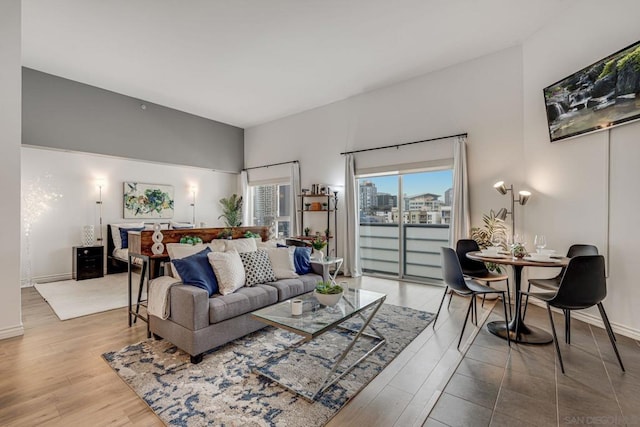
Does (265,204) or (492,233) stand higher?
(265,204)

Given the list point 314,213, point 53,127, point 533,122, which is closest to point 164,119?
point 53,127

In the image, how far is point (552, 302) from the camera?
2.38m

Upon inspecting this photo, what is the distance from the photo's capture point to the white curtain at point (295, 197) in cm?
657

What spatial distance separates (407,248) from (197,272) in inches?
149

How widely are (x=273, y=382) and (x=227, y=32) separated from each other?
3.98m

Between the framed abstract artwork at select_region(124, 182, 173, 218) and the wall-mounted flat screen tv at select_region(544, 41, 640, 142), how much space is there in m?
7.28

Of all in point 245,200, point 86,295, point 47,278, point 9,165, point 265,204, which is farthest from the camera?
point 245,200

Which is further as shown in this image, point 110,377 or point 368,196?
point 368,196

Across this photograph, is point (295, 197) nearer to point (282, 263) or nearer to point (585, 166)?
point (282, 263)

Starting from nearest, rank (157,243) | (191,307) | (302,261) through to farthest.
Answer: (191,307) < (157,243) < (302,261)

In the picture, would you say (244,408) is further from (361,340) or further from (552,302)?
(552,302)

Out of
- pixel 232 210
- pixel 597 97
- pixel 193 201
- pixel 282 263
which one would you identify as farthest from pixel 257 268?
pixel 193 201

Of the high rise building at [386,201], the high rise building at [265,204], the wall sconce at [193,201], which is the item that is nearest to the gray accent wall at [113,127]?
the wall sconce at [193,201]

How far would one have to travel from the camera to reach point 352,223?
5.64m
